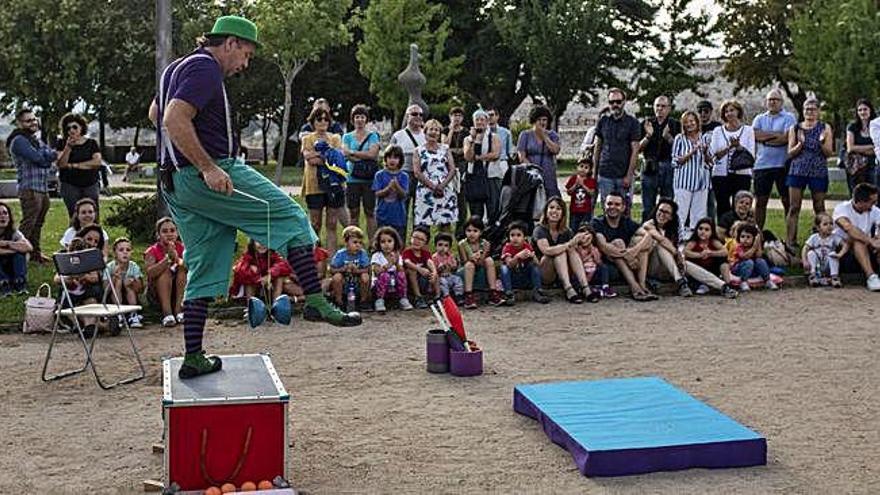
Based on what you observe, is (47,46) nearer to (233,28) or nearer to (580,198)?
(580,198)

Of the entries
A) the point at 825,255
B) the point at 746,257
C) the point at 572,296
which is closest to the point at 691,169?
the point at 746,257

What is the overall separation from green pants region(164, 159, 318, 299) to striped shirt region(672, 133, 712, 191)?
699 cm

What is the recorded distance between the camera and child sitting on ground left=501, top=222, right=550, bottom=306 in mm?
10750

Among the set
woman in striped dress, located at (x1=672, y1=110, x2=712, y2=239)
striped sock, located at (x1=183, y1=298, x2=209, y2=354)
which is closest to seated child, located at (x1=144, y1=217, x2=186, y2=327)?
striped sock, located at (x1=183, y1=298, x2=209, y2=354)

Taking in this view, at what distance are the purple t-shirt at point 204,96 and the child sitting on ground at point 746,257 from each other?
7.08 m

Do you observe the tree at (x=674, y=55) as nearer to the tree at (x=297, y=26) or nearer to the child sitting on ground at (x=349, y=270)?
the tree at (x=297, y=26)

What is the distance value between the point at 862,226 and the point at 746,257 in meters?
1.25

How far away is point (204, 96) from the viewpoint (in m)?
5.34

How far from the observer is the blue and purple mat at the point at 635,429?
5.51m

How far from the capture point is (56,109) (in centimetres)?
3897

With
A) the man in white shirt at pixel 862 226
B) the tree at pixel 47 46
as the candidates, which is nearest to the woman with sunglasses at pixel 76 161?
the man in white shirt at pixel 862 226

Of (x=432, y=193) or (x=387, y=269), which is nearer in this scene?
(x=387, y=269)

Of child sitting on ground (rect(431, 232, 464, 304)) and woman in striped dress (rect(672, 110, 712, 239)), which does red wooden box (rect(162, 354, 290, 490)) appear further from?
woman in striped dress (rect(672, 110, 712, 239))

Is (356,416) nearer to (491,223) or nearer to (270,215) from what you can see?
(270,215)
